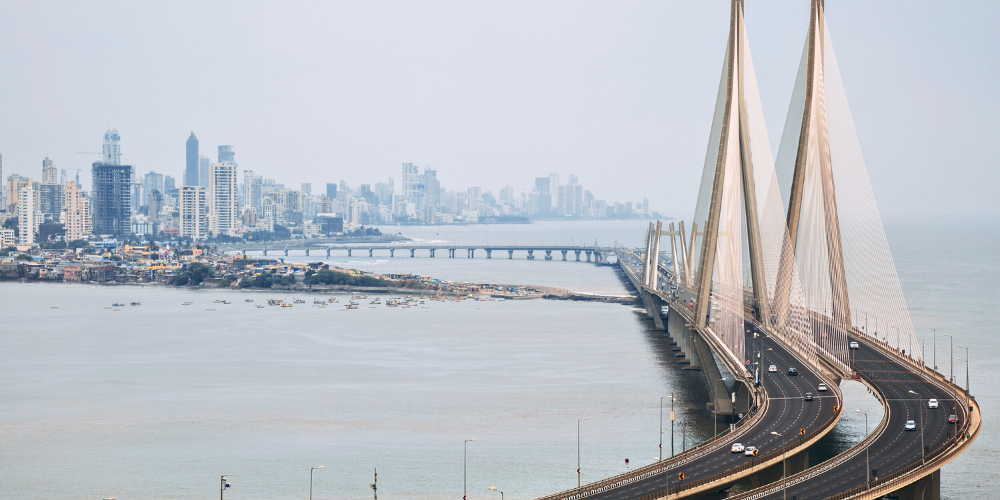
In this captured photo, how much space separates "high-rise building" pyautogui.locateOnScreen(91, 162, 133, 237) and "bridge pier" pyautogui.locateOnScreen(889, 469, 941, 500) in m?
114

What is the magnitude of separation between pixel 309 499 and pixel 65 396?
467 inches

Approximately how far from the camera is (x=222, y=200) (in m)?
134

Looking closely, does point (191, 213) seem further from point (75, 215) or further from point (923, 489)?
point (923, 489)

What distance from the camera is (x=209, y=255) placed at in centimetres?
8244

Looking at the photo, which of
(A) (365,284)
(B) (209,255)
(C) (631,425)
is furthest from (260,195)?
(C) (631,425)

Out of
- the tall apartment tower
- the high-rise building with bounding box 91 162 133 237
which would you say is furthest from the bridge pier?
the tall apartment tower

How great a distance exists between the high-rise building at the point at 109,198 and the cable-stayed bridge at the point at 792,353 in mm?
102166

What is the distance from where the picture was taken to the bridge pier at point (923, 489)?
1356 cm

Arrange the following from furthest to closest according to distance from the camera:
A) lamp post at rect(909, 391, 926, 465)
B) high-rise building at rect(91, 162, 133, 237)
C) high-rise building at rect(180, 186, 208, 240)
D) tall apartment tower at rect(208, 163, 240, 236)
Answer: tall apartment tower at rect(208, 163, 240, 236) < high-rise building at rect(180, 186, 208, 240) < high-rise building at rect(91, 162, 133, 237) < lamp post at rect(909, 391, 926, 465)

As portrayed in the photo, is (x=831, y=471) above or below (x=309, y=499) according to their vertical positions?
above

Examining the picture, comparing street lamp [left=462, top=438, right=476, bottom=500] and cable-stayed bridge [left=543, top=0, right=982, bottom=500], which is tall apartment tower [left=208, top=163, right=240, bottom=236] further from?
street lamp [left=462, top=438, right=476, bottom=500]

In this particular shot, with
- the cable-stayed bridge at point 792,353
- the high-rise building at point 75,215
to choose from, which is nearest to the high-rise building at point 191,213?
the high-rise building at point 75,215

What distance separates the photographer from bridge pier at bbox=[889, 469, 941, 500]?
1356 centimetres

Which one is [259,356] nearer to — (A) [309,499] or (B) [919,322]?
(A) [309,499]
